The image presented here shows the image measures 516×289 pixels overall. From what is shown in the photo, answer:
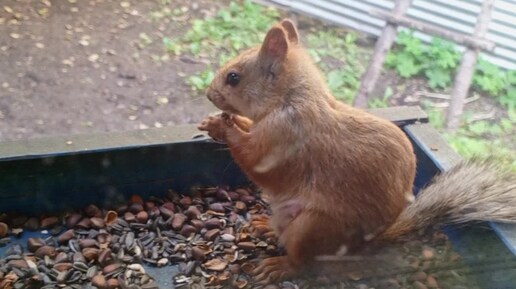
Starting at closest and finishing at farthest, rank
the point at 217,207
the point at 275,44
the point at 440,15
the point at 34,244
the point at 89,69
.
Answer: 1. the point at 275,44
2. the point at 34,244
3. the point at 217,207
4. the point at 440,15
5. the point at 89,69

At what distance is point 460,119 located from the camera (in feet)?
5.49

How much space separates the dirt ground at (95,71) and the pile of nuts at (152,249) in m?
0.31

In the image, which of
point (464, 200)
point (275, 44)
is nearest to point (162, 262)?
point (275, 44)

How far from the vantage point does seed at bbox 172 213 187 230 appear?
4.57 ft

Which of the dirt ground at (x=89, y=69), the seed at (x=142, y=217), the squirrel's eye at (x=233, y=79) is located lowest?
the seed at (x=142, y=217)

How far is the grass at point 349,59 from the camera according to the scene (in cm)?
164

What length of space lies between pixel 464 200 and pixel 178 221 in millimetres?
489

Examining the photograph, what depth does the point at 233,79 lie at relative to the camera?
1280 mm

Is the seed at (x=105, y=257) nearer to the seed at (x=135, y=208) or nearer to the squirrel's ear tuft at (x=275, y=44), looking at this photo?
the seed at (x=135, y=208)

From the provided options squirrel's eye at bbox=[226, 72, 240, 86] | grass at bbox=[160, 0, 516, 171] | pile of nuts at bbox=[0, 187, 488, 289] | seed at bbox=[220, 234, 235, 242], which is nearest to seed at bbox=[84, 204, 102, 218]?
pile of nuts at bbox=[0, 187, 488, 289]

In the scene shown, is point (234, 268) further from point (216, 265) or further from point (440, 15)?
point (440, 15)

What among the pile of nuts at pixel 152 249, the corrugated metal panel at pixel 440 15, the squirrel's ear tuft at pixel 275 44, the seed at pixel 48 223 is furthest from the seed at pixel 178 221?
the corrugated metal panel at pixel 440 15

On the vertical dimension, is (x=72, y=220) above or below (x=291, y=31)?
below

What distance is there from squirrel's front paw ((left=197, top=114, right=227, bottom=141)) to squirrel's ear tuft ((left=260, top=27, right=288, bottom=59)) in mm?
132
